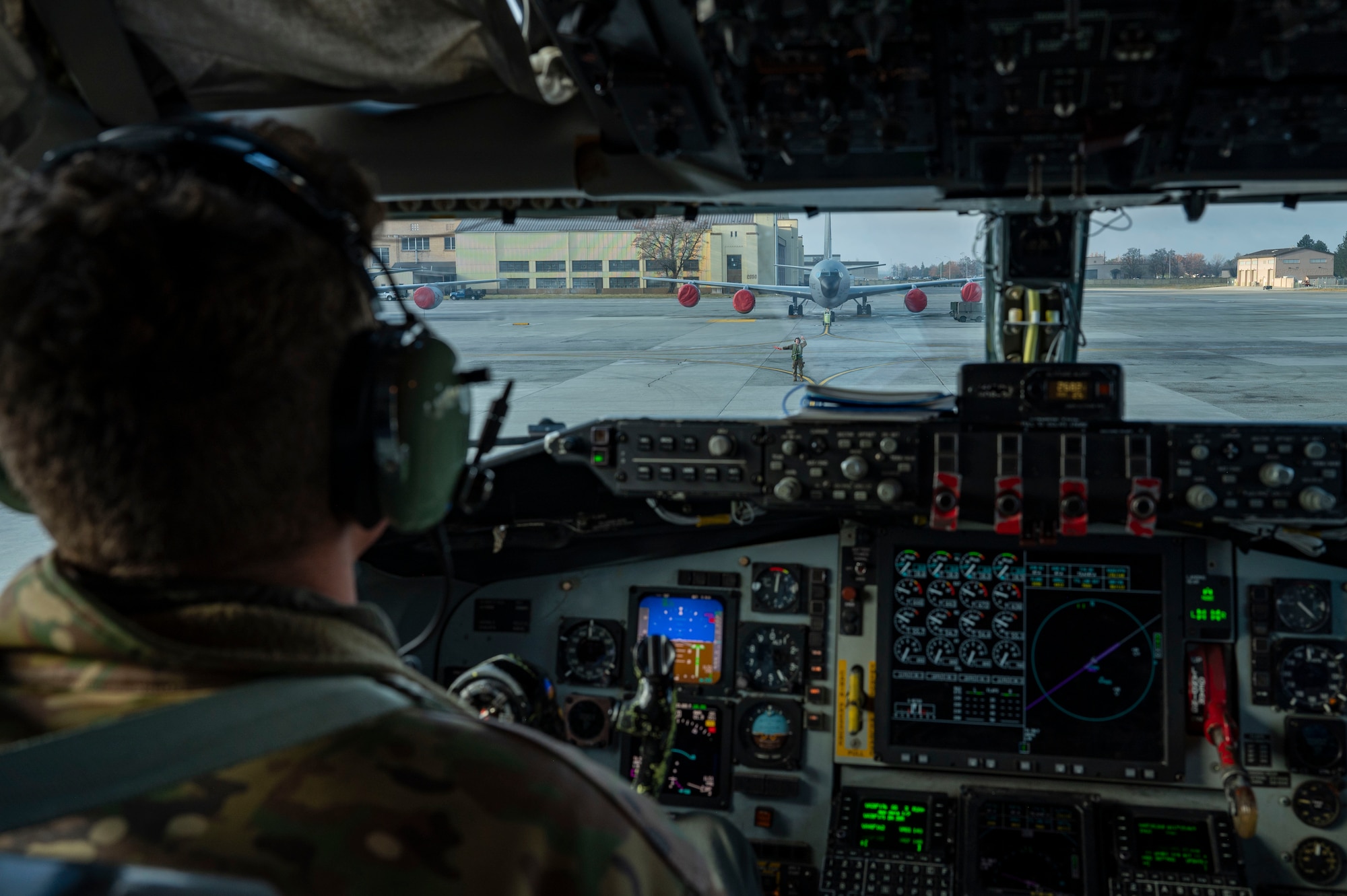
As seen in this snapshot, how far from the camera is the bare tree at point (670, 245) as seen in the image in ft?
9.71

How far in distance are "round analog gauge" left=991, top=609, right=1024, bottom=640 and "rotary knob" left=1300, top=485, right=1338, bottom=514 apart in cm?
75

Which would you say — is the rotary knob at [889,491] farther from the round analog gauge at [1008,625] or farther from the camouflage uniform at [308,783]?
the camouflage uniform at [308,783]

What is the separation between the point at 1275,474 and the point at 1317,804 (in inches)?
37.0

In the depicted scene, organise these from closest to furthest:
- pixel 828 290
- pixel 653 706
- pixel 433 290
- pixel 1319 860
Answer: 1. pixel 653 706
2. pixel 1319 860
3. pixel 433 290
4. pixel 828 290

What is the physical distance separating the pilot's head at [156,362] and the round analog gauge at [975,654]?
247 centimetres

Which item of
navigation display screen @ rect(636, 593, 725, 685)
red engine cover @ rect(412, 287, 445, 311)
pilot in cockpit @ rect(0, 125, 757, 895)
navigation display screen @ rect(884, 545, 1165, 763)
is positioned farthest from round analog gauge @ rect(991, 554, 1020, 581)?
pilot in cockpit @ rect(0, 125, 757, 895)

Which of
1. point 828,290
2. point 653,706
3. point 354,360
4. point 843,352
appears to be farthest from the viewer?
point 828,290

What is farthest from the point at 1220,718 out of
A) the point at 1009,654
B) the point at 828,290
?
the point at 828,290

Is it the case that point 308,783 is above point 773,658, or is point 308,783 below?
above

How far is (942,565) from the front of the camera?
289cm

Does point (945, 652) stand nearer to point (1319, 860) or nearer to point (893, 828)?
point (893, 828)

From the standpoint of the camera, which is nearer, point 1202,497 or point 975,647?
point 1202,497

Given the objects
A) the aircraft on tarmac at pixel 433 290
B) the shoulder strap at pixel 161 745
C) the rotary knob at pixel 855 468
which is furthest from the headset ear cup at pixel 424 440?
the aircraft on tarmac at pixel 433 290

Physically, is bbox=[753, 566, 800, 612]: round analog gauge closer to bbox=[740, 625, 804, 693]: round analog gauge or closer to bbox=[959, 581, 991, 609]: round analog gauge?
bbox=[740, 625, 804, 693]: round analog gauge
